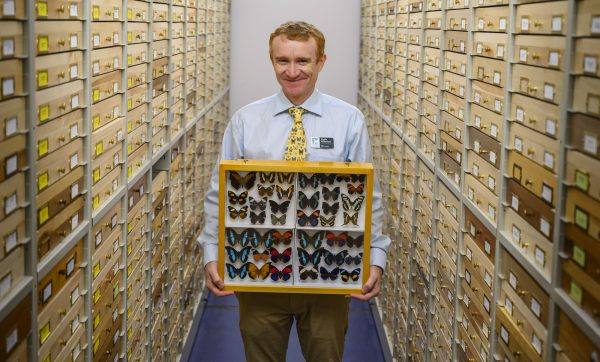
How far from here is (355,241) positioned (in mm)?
3010

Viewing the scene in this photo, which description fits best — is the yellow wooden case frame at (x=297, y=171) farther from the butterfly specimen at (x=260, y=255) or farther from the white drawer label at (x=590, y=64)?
the white drawer label at (x=590, y=64)

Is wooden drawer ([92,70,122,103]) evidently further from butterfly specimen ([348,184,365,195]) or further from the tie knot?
butterfly specimen ([348,184,365,195])

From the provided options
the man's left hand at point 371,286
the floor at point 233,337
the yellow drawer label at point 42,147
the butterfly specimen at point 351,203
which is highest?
the yellow drawer label at point 42,147

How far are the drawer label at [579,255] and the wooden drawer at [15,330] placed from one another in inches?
57.7

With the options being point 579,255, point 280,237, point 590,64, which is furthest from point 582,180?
point 280,237

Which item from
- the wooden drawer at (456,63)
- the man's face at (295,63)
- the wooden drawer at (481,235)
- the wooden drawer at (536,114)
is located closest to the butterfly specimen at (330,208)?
the man's face at (295,63)

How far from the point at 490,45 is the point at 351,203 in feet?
2.70

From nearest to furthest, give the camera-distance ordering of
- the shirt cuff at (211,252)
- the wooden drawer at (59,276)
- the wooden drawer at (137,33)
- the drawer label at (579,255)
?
the drawer label at (579,255) → the wooden drawer at (59,276) → the shirt cuff at (211,252) → the wooden drawer at (137,33)

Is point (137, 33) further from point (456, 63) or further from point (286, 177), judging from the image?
point (456, 63)

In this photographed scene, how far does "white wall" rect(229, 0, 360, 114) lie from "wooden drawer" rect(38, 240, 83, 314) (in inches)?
237

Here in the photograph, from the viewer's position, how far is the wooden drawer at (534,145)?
238 cm

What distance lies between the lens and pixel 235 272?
3.00 meters

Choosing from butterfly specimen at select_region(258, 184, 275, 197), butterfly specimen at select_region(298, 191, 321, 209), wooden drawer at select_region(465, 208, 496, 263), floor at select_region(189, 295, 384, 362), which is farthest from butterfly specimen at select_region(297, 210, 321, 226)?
floor at select_region(189, 295, 384, 362)

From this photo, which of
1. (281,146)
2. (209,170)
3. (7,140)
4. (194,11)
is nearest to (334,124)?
(281,146)
